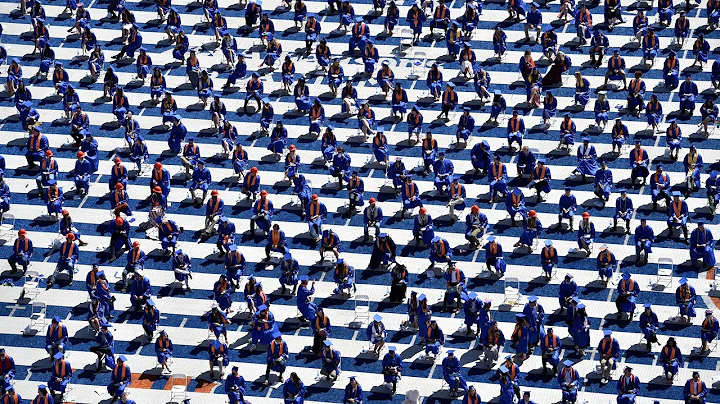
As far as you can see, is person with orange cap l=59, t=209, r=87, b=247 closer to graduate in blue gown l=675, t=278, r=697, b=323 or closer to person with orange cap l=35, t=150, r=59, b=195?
person with orange cap l=35, t=150, r=59, b=195

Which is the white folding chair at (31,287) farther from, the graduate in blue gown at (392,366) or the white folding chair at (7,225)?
the graduate in blue gown at (392,366)

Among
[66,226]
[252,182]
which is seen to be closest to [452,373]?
[252,182]

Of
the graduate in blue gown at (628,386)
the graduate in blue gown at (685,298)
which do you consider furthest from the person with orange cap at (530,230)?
the graduate in blue gown at (628,386)

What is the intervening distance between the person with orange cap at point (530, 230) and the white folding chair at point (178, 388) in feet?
40.7

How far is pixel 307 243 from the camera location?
6475 cm

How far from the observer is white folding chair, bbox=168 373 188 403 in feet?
190

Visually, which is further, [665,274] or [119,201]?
[119,201]

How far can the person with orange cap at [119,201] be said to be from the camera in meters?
65.9

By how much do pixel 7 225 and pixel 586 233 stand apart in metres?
19.9

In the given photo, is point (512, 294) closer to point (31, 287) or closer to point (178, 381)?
point (178, 381)

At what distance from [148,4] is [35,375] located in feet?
73.0

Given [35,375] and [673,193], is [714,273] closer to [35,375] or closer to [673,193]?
[673,193]

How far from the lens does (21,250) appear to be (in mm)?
63719

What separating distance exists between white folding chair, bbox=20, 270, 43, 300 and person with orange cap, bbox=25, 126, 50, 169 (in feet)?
22.8
